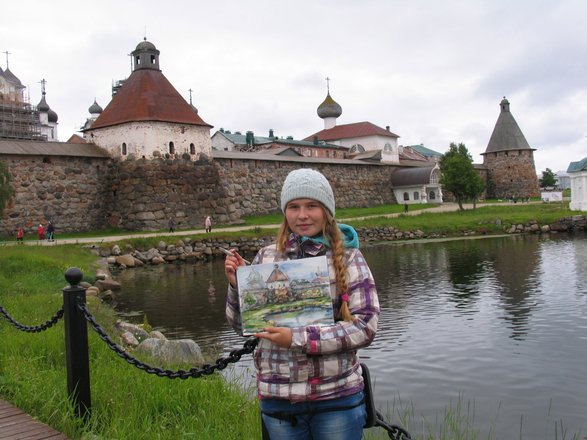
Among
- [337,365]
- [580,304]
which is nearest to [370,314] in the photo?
[337,365]

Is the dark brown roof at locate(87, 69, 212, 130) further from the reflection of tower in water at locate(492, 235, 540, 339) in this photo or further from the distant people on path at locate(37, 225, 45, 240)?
the reflection of tower in water at locate(492, 235, 540, 339)

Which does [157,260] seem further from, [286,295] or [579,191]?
[579,191]

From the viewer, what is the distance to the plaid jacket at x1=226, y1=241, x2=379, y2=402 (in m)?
2.35

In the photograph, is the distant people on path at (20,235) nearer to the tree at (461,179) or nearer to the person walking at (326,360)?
the person walking at (326,360)

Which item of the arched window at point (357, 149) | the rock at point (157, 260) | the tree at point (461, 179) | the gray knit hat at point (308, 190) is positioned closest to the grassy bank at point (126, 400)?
the gray knit hat at point (308, 190)

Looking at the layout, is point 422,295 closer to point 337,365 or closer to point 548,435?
point 548,435

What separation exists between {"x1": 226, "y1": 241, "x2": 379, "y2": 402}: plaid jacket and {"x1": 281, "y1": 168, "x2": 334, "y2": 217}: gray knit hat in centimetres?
27

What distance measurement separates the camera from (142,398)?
420 centimetres

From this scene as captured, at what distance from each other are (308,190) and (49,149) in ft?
81.6

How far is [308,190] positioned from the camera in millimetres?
2609

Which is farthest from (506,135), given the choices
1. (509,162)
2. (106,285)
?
→ (106,285)

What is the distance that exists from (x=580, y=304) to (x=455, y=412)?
5697 millimetres

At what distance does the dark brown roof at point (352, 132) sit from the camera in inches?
2025

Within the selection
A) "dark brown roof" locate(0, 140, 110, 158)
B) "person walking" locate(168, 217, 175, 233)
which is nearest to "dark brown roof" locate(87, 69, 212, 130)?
"dark brown roof" locate(0, 140, 110, 158)
